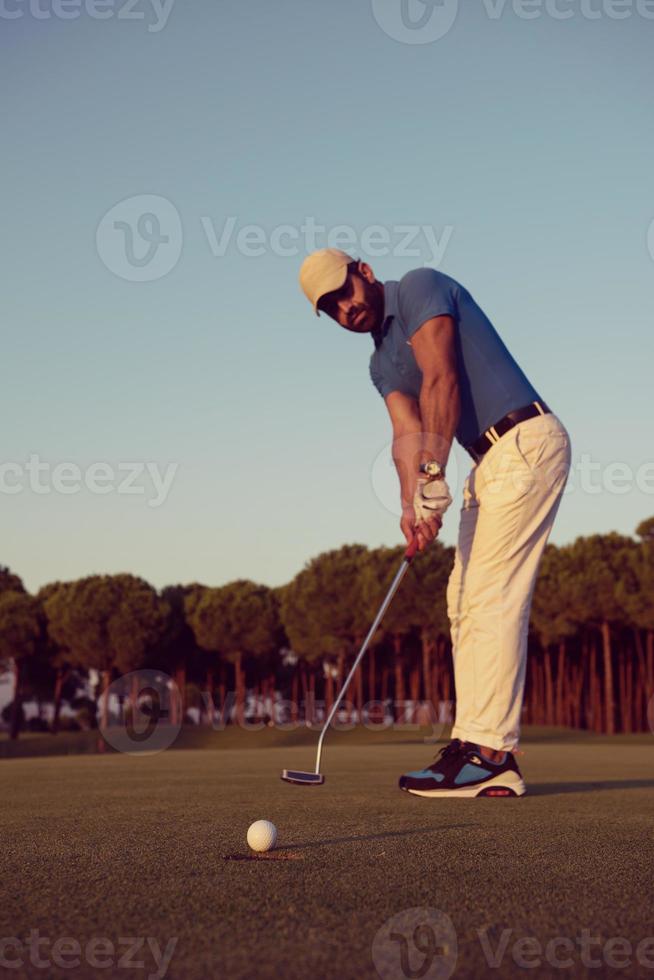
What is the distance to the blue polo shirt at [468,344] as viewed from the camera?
5918 mm

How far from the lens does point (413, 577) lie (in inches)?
2004

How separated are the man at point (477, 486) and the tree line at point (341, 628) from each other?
41.8 m

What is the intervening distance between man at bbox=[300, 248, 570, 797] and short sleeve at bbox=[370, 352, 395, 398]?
1.54 ft

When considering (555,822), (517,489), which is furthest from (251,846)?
(517,489)

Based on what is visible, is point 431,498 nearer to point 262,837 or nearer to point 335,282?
point 335,282

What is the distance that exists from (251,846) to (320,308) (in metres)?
3.56

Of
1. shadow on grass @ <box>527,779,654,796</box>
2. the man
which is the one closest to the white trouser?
the man

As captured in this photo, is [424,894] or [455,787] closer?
[424,894]

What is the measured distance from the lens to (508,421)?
5887 mm

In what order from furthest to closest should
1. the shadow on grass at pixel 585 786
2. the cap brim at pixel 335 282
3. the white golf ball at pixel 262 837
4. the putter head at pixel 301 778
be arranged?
the shadow on grass at pixel 585 786
the cap brim at pixel 335 282
the putter head at pixel 301 778
the white golf ball at pixel 262 837

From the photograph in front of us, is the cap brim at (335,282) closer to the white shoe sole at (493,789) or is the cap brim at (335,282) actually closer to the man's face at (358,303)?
the man's face at (358,303)

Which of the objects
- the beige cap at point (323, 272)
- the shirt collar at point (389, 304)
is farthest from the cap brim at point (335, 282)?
the shirt collar at point (389, 304)

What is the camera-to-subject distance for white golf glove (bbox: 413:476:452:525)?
18.7 ft

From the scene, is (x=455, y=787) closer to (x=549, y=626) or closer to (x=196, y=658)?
(x=549, y=626)
